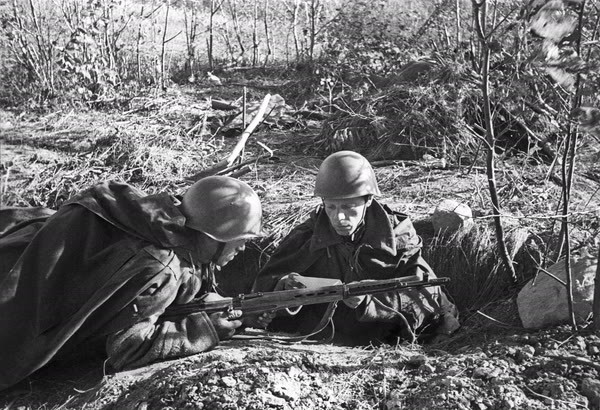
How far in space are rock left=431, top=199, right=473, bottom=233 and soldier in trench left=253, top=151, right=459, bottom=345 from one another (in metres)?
0.66

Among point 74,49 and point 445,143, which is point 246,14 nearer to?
point 74,49

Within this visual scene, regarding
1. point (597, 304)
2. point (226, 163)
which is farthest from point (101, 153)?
point (597, 304)

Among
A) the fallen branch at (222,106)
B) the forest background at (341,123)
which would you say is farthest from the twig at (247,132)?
the fallen branch at (222,106)

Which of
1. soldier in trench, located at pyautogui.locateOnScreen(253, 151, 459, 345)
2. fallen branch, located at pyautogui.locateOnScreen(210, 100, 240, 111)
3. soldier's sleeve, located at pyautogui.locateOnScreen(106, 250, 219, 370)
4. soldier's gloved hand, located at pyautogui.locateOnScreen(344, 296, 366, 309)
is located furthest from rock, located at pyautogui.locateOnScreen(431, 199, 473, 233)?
fallen branch, located at pyautogui.locateOnScreen(210, 100, 240, 111)

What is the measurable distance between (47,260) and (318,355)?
1.71m

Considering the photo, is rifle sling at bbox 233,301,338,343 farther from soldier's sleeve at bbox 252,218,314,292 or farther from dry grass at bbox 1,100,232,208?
dry grass at bbox 1,100,232,208

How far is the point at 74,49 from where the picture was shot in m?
9.53

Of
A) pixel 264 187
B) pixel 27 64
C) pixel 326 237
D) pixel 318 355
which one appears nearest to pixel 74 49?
pixel 27 64

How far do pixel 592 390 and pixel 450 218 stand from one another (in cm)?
256

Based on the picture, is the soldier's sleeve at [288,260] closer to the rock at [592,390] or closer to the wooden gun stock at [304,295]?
the wooden gun stock at [304,295]

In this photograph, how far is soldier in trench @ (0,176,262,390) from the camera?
4.53m

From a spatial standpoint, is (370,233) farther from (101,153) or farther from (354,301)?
(101,153)

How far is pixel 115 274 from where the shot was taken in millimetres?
4574

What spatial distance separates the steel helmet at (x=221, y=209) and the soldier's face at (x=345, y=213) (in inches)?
34.7
